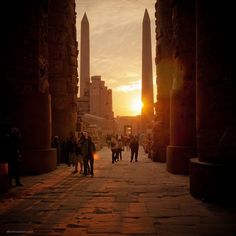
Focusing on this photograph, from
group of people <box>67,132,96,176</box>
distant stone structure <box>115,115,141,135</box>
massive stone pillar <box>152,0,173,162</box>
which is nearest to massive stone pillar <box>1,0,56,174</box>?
group of people <box>67,132,96,176</box>

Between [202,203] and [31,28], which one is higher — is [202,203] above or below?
below

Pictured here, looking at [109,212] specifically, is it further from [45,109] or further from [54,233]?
[45,109]

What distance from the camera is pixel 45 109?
11.1m

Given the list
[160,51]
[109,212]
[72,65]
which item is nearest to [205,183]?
[109,212]

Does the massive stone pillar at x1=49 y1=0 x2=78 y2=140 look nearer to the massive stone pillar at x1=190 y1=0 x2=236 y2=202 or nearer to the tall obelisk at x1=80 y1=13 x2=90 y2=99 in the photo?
the massive stone pillar at x1=190 y1=0 x2=236 y2=202

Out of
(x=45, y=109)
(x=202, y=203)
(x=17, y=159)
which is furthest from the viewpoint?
(x=45, y=109)

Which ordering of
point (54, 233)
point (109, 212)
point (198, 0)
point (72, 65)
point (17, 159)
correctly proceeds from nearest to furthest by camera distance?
1. point (54, 233)
2. point (109, 212)
3. point (198, 0)
4. point (17, 159)
5. point (72, 65)

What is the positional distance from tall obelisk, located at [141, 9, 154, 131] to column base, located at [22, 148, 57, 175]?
28.8m

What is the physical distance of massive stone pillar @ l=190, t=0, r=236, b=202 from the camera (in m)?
5.88

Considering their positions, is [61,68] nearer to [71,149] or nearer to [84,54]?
[71,149]

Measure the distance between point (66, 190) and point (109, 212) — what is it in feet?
8.17

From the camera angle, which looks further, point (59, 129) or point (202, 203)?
point (59, 129)

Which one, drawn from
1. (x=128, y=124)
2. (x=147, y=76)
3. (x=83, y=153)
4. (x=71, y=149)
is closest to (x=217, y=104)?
(x=83, y=153)

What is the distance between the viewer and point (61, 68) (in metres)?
16.2
